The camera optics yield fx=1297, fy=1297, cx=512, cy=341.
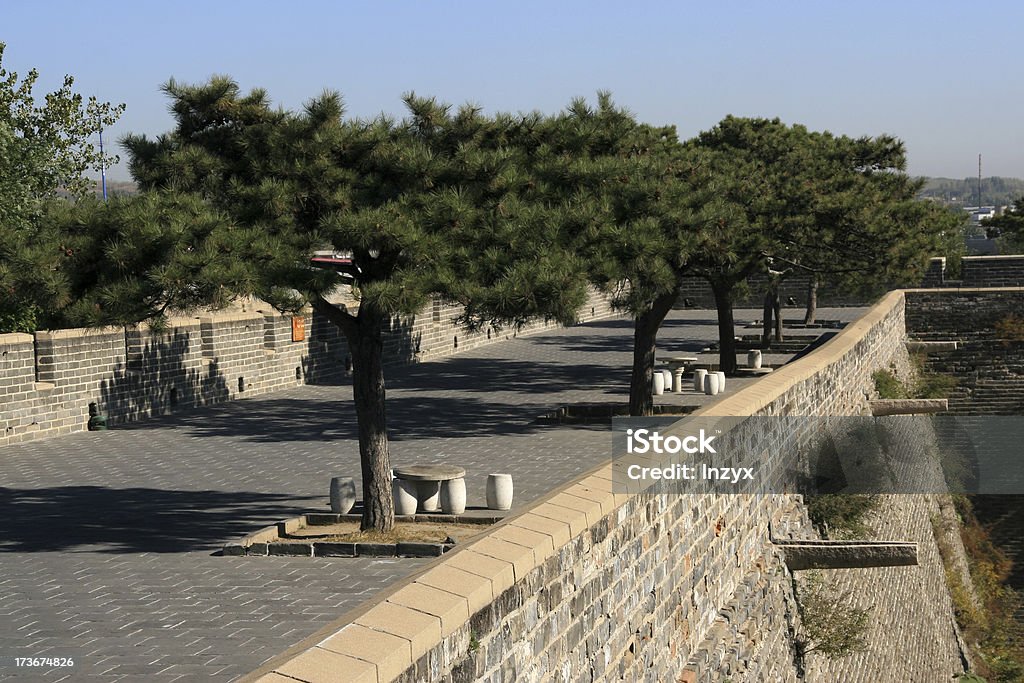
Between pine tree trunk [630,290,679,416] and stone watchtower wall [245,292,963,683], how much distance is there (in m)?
4.88

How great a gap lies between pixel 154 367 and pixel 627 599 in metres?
15.5

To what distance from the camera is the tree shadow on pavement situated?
40.3 feet

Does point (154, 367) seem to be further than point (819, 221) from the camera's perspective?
No

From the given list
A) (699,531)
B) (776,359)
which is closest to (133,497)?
(699,531)

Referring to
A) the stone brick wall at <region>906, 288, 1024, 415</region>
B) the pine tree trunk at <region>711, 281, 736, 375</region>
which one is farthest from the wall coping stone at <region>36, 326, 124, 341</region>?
the stone brick wall at <region>906, 288, 1024, 415</region>

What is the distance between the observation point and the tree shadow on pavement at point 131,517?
40.3ft

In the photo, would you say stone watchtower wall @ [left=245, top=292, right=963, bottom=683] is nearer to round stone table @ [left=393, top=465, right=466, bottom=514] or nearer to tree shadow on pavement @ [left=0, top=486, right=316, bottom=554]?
round stone table @ [left=393, top=465, right=466, bottom=514]

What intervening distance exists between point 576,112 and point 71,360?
9.54 metres

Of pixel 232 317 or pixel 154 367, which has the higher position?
pixel 232 317

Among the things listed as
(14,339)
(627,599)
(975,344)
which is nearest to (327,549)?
(627,599)

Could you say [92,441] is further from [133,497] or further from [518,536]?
[518,536]

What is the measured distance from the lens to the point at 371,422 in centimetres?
1265

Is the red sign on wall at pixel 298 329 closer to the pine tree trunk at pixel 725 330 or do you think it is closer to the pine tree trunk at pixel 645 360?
the pine tree trunk at pixel 645 360

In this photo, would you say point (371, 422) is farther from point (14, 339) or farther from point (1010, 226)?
point (1010, 226)
